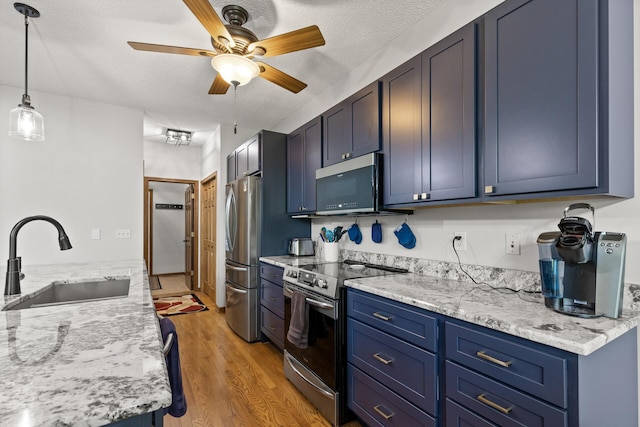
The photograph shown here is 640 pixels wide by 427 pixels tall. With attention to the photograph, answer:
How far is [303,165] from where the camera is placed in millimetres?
3182

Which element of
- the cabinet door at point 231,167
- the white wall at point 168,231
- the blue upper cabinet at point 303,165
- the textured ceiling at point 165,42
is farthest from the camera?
the white wall at point 168,231

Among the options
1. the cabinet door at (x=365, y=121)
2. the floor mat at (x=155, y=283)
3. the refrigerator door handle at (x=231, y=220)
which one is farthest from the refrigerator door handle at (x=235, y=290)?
the floor mat at (x=155, y=283)

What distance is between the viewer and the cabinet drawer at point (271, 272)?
2.90 m

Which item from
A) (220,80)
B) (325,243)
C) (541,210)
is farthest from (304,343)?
(220,80)

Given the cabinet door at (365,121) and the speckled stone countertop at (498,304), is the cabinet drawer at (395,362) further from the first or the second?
the cabinet door at (365,121)

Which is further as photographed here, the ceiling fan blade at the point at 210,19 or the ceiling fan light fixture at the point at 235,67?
the ceiling fan light fixture at the point at 235,67

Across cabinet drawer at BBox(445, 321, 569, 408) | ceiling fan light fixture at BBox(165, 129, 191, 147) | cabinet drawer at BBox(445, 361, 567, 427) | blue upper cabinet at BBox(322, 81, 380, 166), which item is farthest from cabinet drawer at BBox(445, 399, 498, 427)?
ceiling fan light fixture at BBox(165, 129, 191, 147)

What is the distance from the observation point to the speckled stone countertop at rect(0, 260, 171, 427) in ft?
1.79

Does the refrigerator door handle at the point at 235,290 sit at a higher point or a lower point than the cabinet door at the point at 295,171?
lower

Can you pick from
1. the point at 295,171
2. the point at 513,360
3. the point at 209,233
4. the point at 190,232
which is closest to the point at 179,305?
the point at 209,233

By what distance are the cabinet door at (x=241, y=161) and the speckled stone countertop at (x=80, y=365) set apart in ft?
8.91

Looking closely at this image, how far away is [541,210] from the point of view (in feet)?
5.17

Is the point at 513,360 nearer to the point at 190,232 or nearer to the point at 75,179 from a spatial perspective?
the point at 75,179

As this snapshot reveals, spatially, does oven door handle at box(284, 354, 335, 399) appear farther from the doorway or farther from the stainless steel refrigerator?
the doorway
